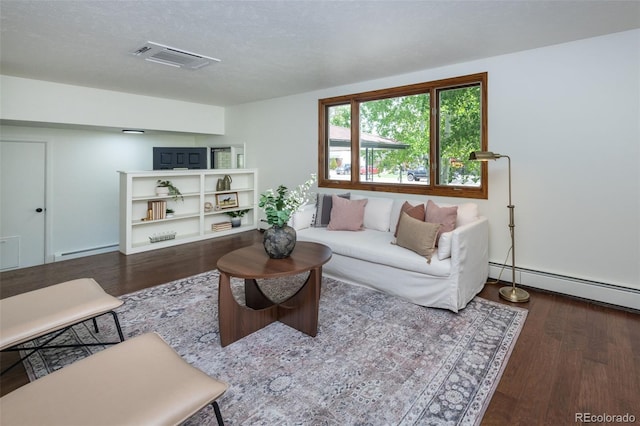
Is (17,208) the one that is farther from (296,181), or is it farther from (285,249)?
(285,249)

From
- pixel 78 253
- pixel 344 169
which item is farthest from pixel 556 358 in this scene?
pixel 78 253

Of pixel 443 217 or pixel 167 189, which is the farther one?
pixel 167 189

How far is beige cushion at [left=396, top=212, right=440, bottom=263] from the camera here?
3029 mm

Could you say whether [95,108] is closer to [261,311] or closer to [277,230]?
[277,230]

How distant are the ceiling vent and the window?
6.50ft

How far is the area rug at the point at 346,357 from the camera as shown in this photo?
1.73 m

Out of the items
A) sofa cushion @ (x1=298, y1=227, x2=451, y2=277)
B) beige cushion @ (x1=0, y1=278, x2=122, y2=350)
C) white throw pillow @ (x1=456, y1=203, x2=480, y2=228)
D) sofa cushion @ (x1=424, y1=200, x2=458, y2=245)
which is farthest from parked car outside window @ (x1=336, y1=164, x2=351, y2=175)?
beige cushion @ (x1=0, y1=278, x2=122, y2=350)

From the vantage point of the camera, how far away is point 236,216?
21.1ft

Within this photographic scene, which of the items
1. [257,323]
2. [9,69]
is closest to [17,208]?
[9,69]

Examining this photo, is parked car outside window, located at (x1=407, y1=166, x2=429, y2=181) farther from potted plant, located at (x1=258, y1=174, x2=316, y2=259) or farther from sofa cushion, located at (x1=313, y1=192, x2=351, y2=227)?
potted plant, located at (x1=258, y1=174, x2=316, y2=259)

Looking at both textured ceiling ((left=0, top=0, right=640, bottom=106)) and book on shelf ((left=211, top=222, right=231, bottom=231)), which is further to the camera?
book on shelf ((left=211, top=222, right=231, bottom=231))

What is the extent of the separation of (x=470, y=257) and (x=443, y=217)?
0.49 metres

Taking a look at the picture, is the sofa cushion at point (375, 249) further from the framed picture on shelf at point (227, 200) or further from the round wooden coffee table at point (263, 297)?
the framed picture on shelf at point (227, 200)

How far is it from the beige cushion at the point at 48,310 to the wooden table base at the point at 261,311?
2.26 ft
